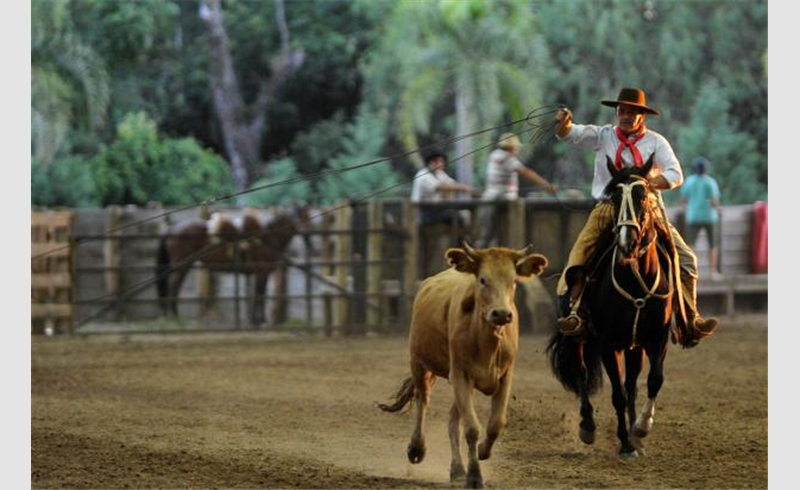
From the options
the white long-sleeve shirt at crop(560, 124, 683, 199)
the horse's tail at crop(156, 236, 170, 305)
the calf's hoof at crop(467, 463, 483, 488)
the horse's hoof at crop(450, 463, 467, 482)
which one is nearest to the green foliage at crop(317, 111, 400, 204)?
the horse's tail at crop(156, 236, 170, 305)

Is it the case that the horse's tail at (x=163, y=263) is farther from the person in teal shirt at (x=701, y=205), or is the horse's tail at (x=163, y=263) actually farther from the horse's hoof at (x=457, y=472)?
the horse's hoof at (x=457, y=472)

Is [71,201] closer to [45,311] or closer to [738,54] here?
[45,311]

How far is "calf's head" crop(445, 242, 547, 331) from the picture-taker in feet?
27.4

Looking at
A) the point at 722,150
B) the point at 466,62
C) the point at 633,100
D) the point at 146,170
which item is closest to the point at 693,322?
the point at 633,100

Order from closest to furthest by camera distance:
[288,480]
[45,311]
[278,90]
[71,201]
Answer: [288,480]
[45,311]
[71,201]
[278,90]

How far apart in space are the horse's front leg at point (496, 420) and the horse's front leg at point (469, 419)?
0.07 metres

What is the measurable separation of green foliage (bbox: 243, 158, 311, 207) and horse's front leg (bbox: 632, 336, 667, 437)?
2842 centimetres

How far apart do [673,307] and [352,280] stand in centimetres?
1084

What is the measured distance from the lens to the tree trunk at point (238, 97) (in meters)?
40.4

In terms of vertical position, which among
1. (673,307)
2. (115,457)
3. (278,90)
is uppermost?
(278,90)

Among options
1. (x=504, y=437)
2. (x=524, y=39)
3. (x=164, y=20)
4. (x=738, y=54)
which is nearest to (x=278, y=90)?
(x=164, y=20)

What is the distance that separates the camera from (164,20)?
40.6 meters

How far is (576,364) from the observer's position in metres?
10.5

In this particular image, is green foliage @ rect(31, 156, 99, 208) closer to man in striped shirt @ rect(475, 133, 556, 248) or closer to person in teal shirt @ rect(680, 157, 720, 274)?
person in teal shirt @ rect(680, 157, 720, 274)
